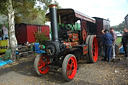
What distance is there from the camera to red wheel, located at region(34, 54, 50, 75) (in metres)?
3.38

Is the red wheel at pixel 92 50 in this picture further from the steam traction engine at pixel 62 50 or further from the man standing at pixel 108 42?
the man standing at pixel 108 42

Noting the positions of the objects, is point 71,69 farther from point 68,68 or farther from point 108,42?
point 108,42

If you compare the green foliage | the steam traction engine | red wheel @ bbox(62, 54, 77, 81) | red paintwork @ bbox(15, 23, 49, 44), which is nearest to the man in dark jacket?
the steam traction engine

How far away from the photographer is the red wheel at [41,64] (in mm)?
3375

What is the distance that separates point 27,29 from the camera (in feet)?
28.1

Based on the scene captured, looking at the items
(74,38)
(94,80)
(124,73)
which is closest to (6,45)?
(74,38)

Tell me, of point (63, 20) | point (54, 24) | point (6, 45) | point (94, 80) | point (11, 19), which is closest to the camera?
point (94, 80)

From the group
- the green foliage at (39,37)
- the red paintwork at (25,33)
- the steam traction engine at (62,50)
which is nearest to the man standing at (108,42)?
the steam traction engine at (62,50)

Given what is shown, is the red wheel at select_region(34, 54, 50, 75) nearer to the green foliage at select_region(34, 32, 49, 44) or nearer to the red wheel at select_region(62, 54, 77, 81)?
the red wheel at select_region(62, 54, 77, 81)

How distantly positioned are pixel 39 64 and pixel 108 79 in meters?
2.04

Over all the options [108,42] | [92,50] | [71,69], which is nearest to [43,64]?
[71,69]

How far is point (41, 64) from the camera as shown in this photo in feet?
11.9

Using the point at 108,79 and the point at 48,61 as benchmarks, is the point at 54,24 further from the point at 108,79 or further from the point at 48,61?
the point at 108,79

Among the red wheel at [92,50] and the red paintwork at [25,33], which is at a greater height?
the red paintwork at [25,33]
